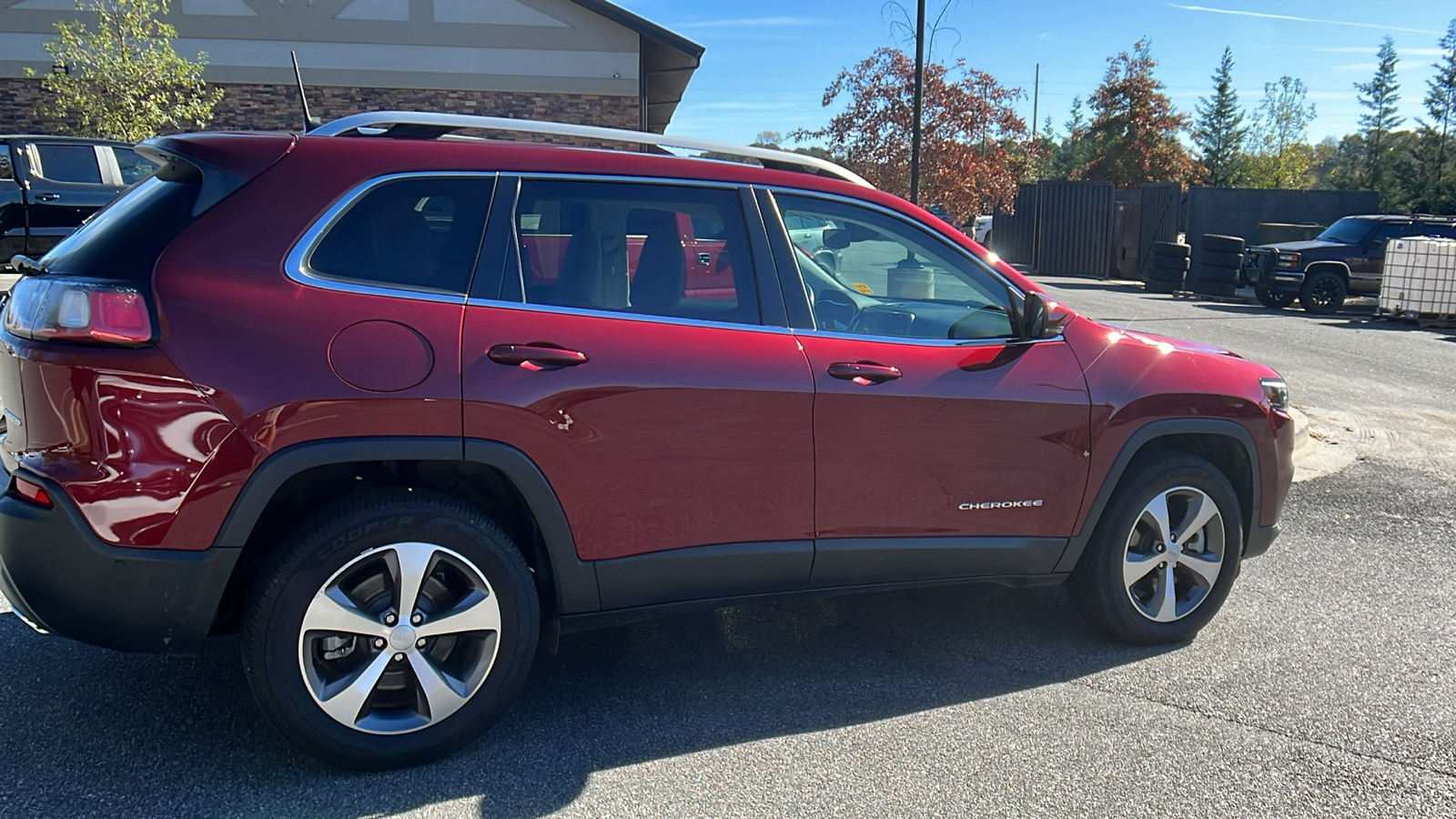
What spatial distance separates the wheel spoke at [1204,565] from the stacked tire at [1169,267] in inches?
767

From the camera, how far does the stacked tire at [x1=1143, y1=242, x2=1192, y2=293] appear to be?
71.5ft

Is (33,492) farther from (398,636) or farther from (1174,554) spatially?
(1174,554)

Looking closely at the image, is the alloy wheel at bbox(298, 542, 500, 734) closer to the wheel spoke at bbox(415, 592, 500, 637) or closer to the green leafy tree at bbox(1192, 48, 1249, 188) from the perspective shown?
the wheel spoke at bbox(415, 592, 500, 637)

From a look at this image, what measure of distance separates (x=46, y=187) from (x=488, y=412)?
12.9 meters

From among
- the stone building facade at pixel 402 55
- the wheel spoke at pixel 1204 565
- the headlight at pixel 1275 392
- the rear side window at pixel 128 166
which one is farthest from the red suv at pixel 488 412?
the stone building facade at pixel 402 55

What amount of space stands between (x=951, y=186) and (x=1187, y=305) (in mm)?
5717

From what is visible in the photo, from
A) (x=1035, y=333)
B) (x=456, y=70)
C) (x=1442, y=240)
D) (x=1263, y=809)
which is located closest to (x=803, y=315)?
(x=1035, y=333)

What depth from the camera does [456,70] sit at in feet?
68.8

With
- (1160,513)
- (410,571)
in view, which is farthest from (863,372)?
(410,571)

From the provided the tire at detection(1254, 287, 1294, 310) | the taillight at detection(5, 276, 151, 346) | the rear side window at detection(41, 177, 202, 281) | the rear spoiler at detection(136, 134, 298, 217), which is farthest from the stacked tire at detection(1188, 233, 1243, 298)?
the taillight at detection(5, 276, 151, 346)

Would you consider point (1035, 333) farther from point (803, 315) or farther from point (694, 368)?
point (694, 368)

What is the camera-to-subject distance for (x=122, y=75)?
18828 millimetres

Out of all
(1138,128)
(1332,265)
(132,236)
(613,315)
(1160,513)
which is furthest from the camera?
(1138,128)

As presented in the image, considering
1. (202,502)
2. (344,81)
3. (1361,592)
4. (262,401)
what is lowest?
(1361,592)
